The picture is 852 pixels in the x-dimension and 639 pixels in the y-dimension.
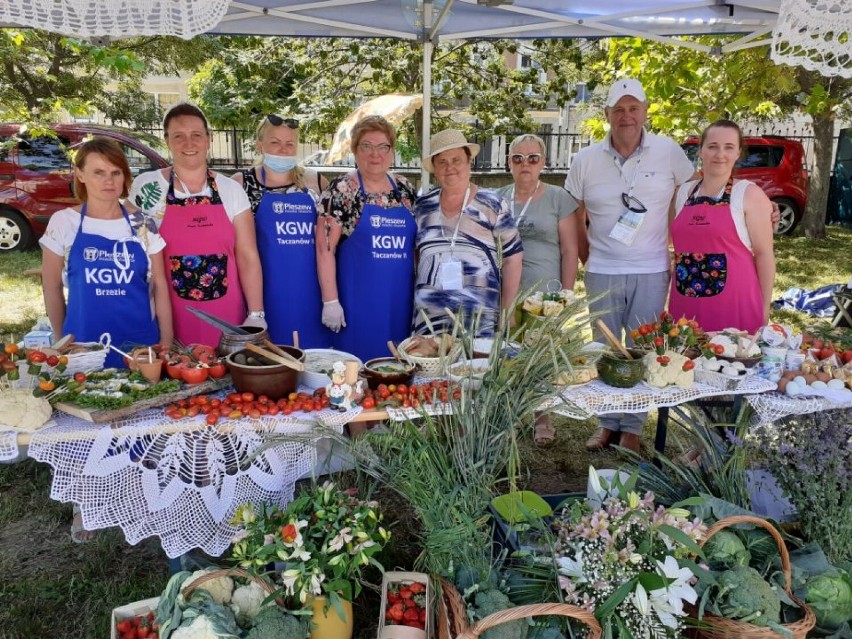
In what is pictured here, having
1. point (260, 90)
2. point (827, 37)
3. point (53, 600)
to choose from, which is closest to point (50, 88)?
point (260, 90)

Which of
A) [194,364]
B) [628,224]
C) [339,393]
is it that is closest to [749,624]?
[339,393]

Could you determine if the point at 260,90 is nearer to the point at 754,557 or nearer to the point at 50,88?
the point at 50,88

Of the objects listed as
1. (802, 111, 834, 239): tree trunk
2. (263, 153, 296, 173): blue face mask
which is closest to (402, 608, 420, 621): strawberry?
(263, 153, 296, 173): blue face mask

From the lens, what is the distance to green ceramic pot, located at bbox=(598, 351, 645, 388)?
2.38m

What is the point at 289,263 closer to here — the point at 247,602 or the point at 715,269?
the point at 247,602

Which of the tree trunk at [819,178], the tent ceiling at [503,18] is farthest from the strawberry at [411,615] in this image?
the tree trunk at [819,178]

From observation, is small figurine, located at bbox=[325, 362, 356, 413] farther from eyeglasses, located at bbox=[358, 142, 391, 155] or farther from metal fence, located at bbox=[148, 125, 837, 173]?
metal fence, located at bbox=[148, 125, 837, 173]

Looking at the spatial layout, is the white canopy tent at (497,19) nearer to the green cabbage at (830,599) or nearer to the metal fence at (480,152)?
the green cabbage at (830,599)

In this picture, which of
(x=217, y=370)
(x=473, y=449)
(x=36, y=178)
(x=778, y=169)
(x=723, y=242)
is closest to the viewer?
(x=473, y=449)

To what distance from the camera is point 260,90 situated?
28.6ft

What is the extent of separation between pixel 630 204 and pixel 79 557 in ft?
9.89

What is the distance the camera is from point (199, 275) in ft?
9.66

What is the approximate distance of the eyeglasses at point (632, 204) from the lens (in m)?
3.33

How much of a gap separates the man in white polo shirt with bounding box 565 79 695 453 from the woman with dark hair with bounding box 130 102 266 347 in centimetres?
176
